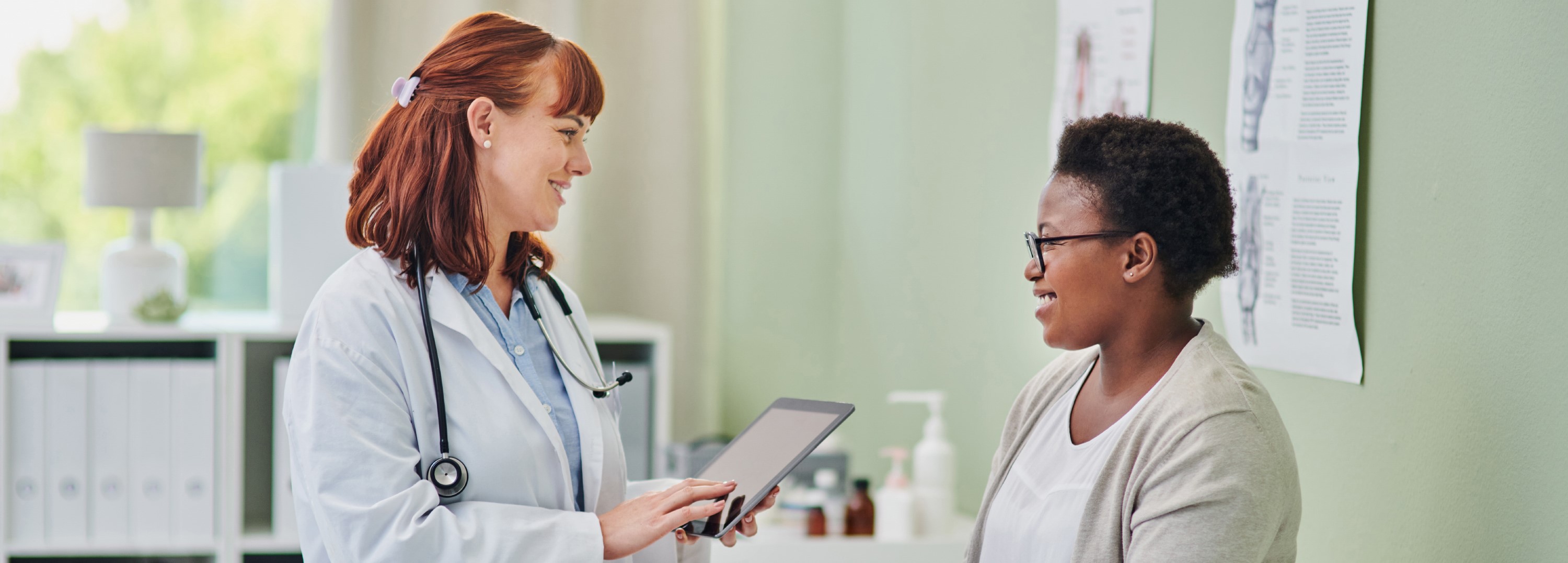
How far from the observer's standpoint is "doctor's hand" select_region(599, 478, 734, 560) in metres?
1.28

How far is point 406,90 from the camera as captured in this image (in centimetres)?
133

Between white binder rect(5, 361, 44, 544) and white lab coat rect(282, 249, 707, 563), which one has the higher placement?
white lab coat rect(282, 249, 707, 563)

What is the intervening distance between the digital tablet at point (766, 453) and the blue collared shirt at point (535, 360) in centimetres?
16

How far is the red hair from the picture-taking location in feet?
4.28

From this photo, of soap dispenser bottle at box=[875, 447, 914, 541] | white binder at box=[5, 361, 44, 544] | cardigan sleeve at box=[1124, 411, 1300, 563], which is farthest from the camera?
white binder at box=[5, 361, 44, 544]

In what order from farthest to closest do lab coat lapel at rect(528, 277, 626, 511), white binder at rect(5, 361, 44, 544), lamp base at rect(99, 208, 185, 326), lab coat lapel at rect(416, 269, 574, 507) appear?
lamp base at rect(99, 208, 185, 326), white binder at rect(5, 361, 44, 544), lab coat lapel at rect(528, 277, 626, 511), lab coat lapel at rect(416, 269, 574, 507)

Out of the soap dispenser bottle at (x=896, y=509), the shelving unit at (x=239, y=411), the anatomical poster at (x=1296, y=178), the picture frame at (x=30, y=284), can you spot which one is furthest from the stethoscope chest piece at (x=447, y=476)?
the picture frame at (x=30, y=284)

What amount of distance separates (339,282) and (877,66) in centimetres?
169

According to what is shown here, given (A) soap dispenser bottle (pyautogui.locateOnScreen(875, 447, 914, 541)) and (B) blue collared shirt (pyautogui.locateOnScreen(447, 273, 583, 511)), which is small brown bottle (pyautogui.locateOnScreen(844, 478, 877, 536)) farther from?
(B) blue collared shirt (pyautogui.locateOnScreen(447, 273, 583, 511))

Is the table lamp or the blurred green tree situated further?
the blurred green tree

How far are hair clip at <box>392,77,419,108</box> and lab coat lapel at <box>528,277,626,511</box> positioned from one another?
0.27 meters

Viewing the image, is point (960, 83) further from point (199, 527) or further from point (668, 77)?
point (199, 527)

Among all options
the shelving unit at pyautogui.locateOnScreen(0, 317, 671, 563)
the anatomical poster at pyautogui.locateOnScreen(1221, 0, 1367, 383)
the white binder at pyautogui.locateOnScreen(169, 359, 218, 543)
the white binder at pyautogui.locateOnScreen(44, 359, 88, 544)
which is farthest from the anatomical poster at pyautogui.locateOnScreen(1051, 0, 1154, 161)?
the white binder at pyautogui.locateOnScreen(44, 359, 88, 544)

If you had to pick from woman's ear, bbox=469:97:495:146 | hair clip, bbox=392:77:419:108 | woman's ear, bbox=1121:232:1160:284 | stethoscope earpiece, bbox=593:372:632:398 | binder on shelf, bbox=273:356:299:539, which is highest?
hair clip, bbox=392:77:419:108
